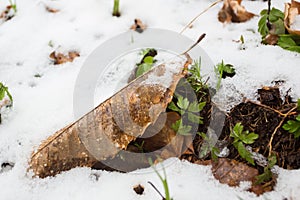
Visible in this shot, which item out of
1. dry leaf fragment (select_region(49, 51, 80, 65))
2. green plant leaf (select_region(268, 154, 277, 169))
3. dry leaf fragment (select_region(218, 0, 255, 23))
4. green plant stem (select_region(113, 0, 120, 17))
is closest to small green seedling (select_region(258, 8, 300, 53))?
dry leaf fragment (select_region(218, 0, 255, 23))

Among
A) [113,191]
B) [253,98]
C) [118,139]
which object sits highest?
[253,98]

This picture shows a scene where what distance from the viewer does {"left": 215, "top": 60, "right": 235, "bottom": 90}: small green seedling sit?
1804 millimetres

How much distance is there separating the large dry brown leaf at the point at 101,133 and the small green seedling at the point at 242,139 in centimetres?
32

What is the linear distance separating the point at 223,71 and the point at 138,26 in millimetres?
682

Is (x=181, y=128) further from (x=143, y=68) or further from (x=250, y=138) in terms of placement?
(x=143, y=68)

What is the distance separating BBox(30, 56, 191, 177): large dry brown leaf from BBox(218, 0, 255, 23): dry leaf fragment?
746 mm

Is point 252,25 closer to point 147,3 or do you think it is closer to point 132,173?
point 147,3

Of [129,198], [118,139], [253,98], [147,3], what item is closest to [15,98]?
[118,139]

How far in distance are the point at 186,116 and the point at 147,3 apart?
3.38 feet

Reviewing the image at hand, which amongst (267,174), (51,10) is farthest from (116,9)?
(267,174)

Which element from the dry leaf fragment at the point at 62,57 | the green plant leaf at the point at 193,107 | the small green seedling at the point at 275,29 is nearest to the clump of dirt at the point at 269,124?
the green plant leaf at the point at 193,107

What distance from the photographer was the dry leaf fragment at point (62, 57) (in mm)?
2166

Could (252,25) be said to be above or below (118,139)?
above

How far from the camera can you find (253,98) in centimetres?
175
